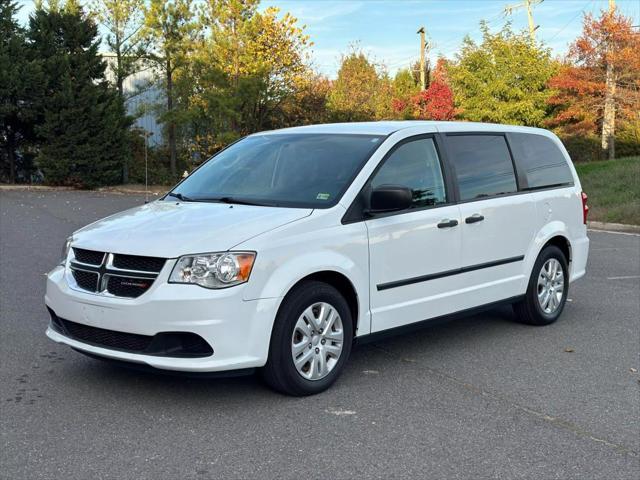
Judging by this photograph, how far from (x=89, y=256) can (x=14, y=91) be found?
25.8 meters

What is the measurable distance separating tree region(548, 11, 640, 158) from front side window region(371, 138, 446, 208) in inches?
1017

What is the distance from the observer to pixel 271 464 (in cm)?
375

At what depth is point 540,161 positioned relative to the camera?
6965 millimetres

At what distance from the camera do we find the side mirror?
5.02 metres

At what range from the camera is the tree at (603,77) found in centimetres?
2911

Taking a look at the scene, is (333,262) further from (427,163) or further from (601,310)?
(601,310)

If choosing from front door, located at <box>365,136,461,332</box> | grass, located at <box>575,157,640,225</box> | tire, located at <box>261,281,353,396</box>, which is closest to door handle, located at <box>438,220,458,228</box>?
front door, located at <box>365,136,461,332</box>

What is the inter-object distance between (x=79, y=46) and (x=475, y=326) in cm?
2568

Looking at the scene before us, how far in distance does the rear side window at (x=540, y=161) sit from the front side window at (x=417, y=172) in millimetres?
1258

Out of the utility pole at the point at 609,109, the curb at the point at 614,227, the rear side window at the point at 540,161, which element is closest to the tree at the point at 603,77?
the utility pole at the point at 609,109

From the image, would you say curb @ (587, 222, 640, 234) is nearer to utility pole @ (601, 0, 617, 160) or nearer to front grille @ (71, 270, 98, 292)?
front grille @ (71, 270, 98, 292)

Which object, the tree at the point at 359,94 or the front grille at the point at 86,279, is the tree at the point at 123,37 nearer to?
the tree at the point at 359,94

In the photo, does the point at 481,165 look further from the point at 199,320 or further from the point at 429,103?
the point at 429,103

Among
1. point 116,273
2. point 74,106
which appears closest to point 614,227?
point 116,273
